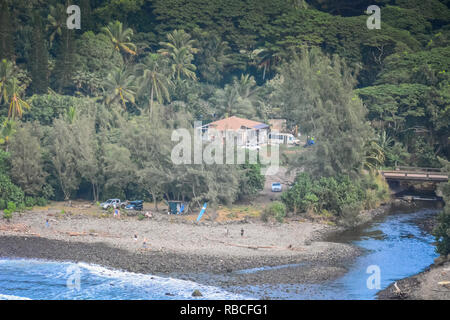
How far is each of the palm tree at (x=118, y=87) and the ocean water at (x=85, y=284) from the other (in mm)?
35318

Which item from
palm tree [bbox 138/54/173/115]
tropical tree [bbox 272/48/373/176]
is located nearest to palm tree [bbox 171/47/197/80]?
palm tree [bbox 138/54/173/115]

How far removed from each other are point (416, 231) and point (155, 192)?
2234 centimetres

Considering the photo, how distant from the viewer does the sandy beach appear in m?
Answer: 43.2

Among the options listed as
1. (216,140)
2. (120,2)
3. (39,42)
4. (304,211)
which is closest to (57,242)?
(216,140)

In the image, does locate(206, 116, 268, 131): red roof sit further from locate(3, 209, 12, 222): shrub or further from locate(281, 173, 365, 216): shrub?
locate(3, 209, 12, 222): shrub

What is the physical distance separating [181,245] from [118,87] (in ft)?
111

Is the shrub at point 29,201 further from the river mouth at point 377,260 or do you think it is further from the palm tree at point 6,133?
the river mouth at point 377,260

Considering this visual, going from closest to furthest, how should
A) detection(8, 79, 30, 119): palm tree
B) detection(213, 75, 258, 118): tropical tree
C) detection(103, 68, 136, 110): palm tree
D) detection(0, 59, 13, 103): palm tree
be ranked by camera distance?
detection(8, 79, 30, 119): palm tree, detection(0, 59, 13, 103): palm tree, detection(103, 68, 136, 110): palm tree, detection(213, 75, 258, 118): tropical tree

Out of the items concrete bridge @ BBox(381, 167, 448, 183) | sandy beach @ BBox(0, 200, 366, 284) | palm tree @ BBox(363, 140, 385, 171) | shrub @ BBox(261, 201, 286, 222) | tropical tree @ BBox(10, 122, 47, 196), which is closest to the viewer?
sandy beach @ BBox(0, 200, 366, 284)

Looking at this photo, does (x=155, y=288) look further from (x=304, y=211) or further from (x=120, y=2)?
(x=120, y=2)

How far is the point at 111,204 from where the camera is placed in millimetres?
56500

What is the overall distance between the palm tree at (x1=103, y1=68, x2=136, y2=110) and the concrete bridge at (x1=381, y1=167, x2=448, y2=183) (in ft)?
100.0

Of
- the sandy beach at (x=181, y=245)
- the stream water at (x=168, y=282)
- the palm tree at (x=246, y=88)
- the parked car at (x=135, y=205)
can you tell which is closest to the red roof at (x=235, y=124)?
the palm tree at (x=246, y=88)

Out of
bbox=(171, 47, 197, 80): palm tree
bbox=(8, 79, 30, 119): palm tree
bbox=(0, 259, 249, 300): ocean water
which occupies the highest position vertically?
bbox=(171, 47, 197, 80): palm tree
